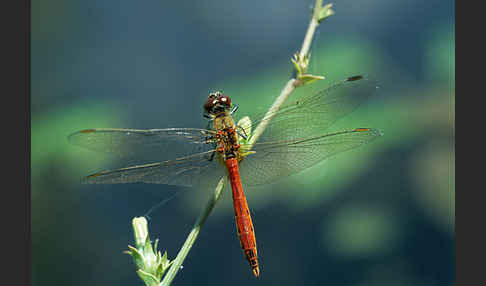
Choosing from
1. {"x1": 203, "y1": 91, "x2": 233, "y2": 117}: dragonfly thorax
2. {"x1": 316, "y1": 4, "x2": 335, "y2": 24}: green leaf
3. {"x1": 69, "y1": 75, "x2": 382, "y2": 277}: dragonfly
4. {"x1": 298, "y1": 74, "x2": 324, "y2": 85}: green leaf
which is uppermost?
{"x1": 316, "y1": 4, "x2": 335, "y2": 24}: green leaf

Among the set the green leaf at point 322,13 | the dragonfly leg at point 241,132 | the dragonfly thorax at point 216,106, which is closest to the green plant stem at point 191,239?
the dragonfly leg at point 241,132

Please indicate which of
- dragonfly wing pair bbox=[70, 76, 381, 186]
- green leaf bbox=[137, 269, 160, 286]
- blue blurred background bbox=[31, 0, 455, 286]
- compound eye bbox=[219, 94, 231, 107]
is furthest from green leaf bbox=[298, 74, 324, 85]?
blue blurred background bbox=[31, 0, 455, 286]

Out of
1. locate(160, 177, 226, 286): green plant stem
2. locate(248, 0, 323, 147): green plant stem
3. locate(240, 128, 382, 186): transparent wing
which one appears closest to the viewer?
locate(160, 177, 226, 286): green plant stem

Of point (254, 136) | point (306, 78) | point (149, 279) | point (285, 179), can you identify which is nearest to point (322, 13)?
point (306, 78)

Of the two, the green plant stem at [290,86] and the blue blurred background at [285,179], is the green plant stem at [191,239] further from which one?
the blue blurred background at [285,179]

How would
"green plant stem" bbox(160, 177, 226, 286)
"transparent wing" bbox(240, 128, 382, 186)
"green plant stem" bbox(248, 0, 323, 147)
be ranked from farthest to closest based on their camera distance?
"transparent wing" bbox(240, 128, 382, 186)
"green plant stem" bbox(248, 0, 323, 147)
"green plant stem" bbox(160, 177, 226, 286)

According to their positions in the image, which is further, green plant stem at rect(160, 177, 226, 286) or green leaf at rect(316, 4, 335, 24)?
green leaf at rect(316, 4, 335, 24)

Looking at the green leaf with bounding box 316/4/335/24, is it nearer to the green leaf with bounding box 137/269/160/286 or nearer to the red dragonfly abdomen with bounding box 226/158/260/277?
the red dragonfly abdomen with bounding box 226/158/260/277

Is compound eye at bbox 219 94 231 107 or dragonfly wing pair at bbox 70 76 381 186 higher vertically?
compound eye at bbox 219 94 231 107
